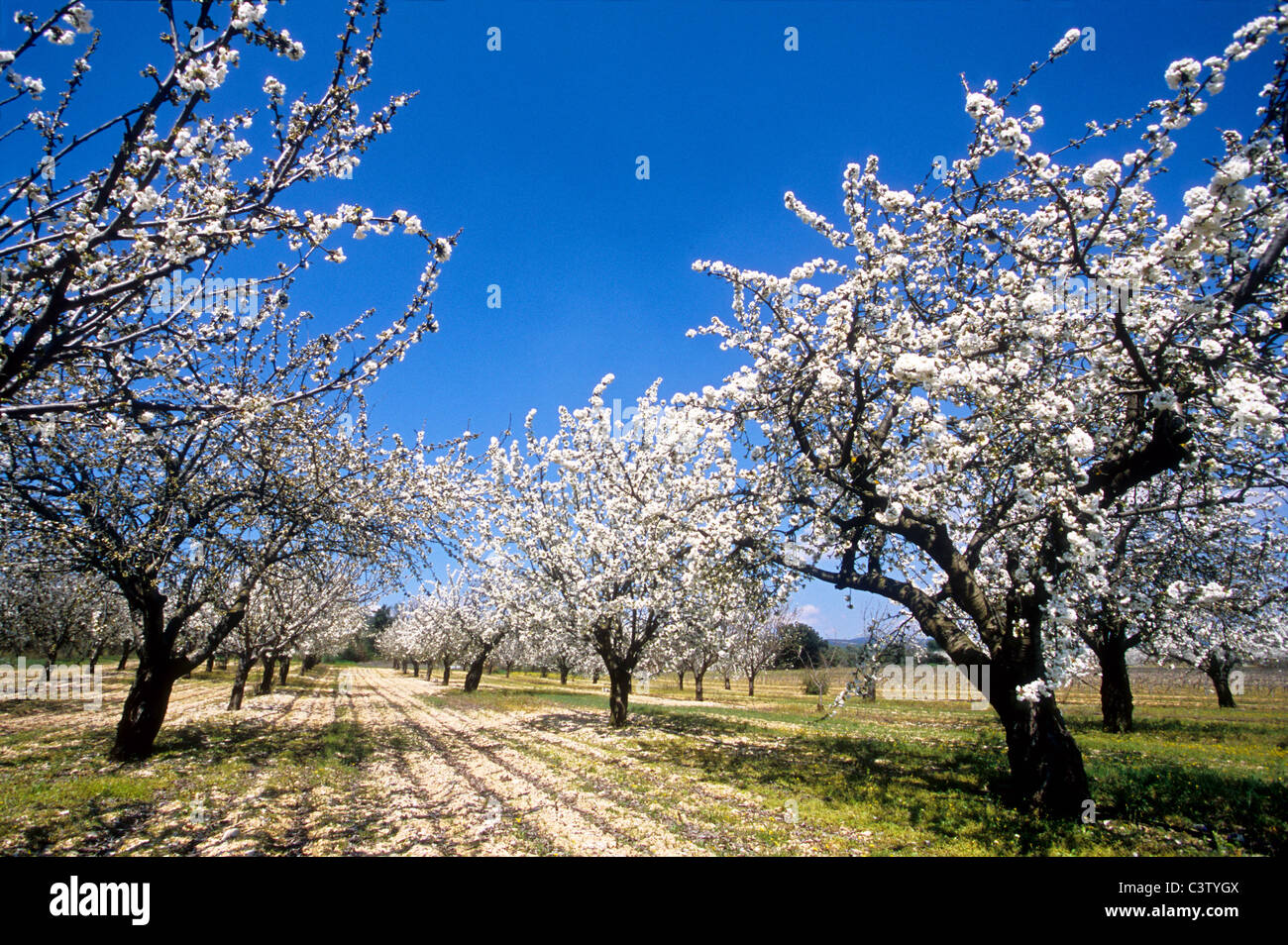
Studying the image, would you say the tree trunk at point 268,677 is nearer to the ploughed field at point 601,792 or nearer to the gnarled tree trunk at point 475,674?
the gnarled tree trunk at point 475,674

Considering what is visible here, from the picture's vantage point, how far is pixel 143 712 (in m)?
12.4

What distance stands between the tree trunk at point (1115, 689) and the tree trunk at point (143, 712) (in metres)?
28.9

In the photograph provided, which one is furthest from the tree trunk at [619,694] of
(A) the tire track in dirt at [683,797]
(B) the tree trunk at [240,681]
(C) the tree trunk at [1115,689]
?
(C) the tree trunk at [1115,689]

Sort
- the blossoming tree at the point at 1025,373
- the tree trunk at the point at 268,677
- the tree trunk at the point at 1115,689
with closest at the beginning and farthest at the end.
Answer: the blossoming tree at the point at 1025,373 → the tree trunk at the point at 1115,689 → the tree trunk at the point at 268,677

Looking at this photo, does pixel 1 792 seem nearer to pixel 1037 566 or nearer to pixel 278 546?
pixel 278 546

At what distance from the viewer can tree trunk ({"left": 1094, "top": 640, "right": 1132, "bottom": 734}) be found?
20.5 meters

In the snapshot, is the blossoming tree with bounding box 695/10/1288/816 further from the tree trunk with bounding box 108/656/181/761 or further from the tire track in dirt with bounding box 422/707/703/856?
the tree trunk with bounding box 108/656/181/761

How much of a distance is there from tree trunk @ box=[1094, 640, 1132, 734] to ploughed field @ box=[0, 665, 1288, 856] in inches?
59.6

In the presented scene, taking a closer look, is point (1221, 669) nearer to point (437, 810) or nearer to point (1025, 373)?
point (1025, 373)

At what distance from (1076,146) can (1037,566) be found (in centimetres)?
572

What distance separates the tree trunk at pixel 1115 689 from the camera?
20469mm

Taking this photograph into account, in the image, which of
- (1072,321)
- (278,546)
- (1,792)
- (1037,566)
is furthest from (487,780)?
(1072,321)

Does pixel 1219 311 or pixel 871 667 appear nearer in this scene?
pixel 1219 311
